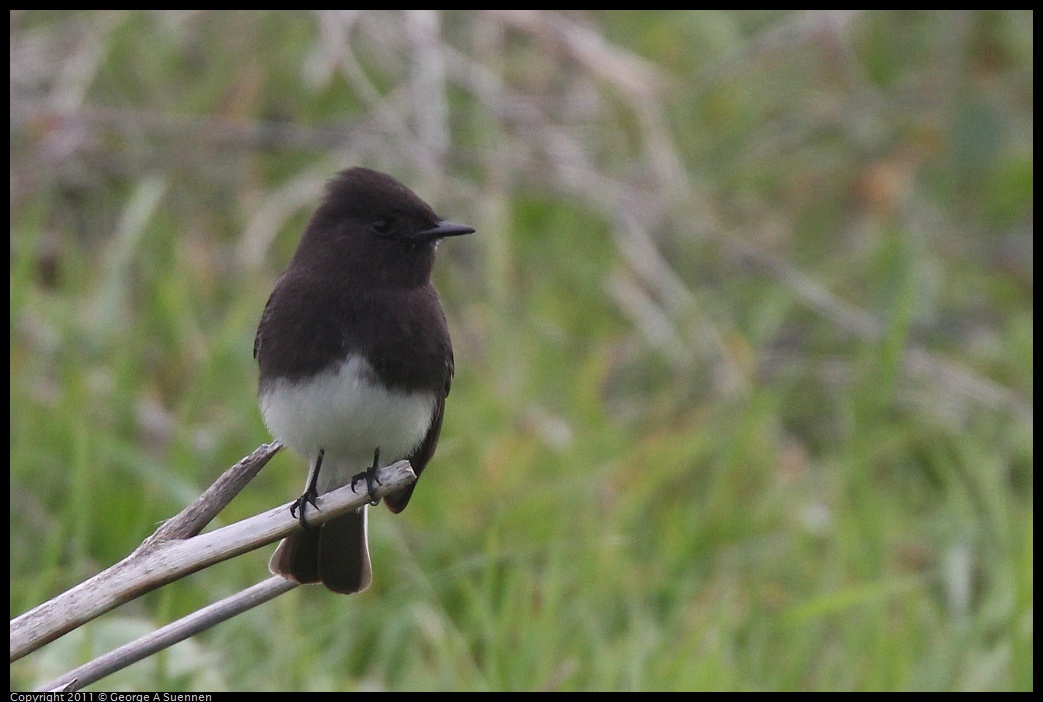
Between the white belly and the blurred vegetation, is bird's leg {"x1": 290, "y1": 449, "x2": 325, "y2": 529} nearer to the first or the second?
the white belly

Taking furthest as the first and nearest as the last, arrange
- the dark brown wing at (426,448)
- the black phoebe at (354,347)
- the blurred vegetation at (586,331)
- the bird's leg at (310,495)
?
the blurred vegetation at (586,331) → the dark brown wing at (426,448) → the black phoebe at (354,347) → the bird's leg at (310,495)

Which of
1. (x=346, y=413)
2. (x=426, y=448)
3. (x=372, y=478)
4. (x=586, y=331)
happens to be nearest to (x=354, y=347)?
(x=346, y=413)

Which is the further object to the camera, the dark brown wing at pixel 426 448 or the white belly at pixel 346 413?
the dark brown wing at pixel 426 448

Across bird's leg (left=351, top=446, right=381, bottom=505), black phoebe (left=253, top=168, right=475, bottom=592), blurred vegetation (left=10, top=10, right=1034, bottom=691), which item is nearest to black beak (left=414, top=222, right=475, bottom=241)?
black phoebe (left=253, top=168, right=475, bottom=592)

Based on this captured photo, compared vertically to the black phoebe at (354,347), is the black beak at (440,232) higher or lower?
higher

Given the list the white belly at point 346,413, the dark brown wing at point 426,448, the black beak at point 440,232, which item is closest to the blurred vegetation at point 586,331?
the dark brown wing at point 426,448

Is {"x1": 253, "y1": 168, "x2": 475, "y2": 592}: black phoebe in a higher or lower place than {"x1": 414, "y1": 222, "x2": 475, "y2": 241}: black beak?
lower

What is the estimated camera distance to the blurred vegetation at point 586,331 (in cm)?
348

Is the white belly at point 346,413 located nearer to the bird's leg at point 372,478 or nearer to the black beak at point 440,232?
the bird's leg at point 372,478

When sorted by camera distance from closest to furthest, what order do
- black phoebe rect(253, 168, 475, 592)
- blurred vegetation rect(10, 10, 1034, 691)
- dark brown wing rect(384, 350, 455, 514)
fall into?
1. black phoebe rect(253, 168, 475, 592)
2. dark brown wing rect(384, 350, 455, 514)
3. blurred vegetation rect(10, 10, 1034, 691)

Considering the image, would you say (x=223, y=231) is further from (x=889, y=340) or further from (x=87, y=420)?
(x=889, y=340)

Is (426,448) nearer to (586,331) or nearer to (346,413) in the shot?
(346,413)

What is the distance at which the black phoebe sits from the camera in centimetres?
247

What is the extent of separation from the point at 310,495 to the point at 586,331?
117 inches
